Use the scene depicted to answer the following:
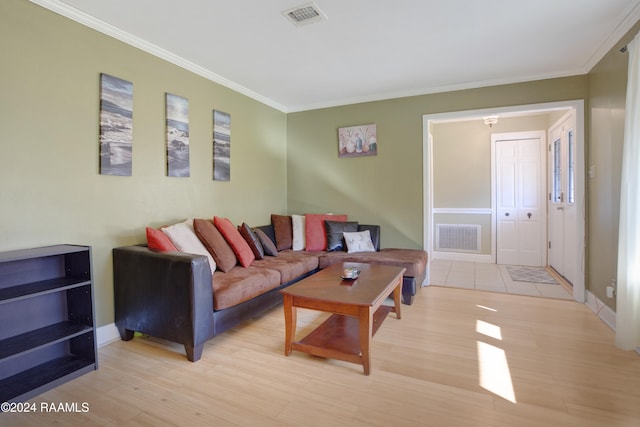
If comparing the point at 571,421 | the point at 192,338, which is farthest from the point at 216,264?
the point at 571,421

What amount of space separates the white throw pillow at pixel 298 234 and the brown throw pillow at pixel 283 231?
54mm

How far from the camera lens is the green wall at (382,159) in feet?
13.1

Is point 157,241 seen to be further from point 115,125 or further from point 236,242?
point 115,125

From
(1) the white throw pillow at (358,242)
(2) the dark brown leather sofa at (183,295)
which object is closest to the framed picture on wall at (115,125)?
(2) the dark brown leather sofa at (183,295)

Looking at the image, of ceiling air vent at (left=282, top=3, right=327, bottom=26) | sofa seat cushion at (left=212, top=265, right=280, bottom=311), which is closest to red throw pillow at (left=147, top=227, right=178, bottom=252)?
sofa seat cushion at (left=212, top=265, right=280, bottom=311)

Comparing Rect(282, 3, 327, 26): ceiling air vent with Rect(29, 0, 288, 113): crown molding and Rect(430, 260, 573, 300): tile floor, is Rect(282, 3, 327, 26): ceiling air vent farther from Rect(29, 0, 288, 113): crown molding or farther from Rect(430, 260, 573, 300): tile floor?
Rect(430, 260, 573, 300): tile floor

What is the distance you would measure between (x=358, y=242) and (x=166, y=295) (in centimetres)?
237

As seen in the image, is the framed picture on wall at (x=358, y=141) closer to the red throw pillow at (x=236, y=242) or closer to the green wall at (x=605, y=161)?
the red throw pillow at (x=236, y=242)

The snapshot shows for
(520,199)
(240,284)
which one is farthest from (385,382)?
(520,199)

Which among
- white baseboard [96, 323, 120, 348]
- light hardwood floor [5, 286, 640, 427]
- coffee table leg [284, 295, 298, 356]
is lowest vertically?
light hardwood floor [5, 286, 640, 427]

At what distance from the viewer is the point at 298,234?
4355 mm

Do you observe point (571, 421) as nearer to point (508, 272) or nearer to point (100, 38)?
point (508, 272)

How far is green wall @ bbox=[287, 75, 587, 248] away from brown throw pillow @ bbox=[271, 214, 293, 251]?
2.11 feet

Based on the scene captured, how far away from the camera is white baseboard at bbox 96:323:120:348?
2.54m
